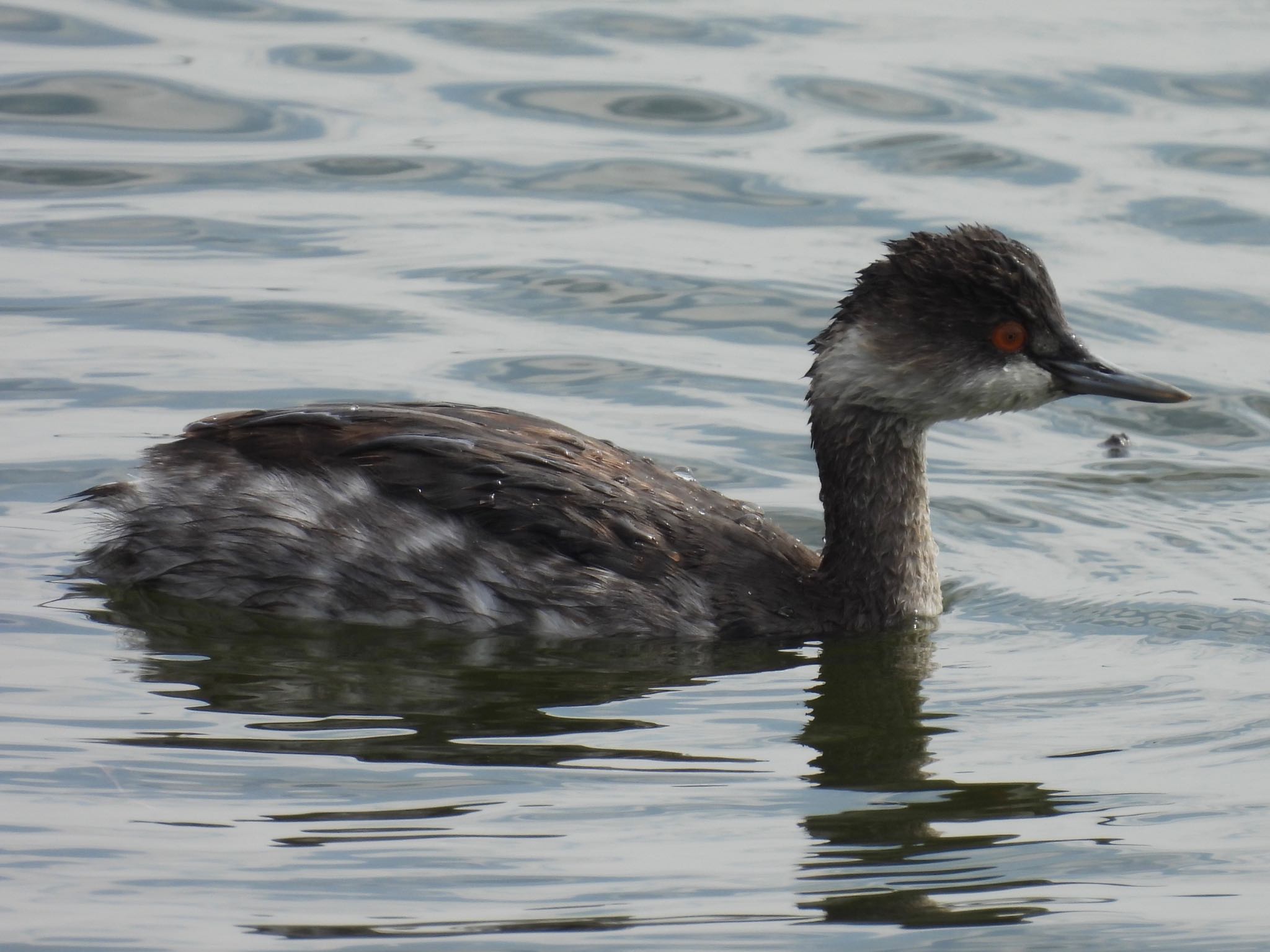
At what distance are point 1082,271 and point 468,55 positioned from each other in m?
4.84

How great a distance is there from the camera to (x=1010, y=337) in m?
7.55

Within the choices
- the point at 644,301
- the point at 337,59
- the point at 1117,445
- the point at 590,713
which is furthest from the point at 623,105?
the point at 590,713

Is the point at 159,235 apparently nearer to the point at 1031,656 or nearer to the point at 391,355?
the point at 391,355

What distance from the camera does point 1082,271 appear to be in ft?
36.8

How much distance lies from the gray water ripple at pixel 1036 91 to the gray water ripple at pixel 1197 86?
22cm

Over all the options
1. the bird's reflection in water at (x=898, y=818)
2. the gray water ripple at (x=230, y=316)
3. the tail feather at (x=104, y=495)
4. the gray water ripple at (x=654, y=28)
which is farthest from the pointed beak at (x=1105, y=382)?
the gray water ripple at (x=654, y=28)

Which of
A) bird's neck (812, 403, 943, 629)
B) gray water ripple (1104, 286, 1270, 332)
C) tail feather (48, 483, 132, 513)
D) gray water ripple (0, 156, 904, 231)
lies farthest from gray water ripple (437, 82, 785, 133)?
tail feather (48, 483, 132, 513)

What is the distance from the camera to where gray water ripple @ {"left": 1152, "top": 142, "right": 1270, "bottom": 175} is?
13062 millimetres

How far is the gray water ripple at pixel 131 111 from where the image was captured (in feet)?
42.1

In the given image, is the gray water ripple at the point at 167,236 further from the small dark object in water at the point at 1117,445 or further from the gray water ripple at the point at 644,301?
the small dark object in water at the point at 1117,445

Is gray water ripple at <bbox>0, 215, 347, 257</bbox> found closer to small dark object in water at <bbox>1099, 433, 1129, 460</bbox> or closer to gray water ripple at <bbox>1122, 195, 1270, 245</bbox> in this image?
small dark object in water at <bbox>1099, 433, 1129, 460</bbox>

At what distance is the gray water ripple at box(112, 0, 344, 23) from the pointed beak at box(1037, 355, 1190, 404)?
8406mm

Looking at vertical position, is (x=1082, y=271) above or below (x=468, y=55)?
below

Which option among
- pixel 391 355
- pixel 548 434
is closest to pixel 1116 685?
pixel 548 434
